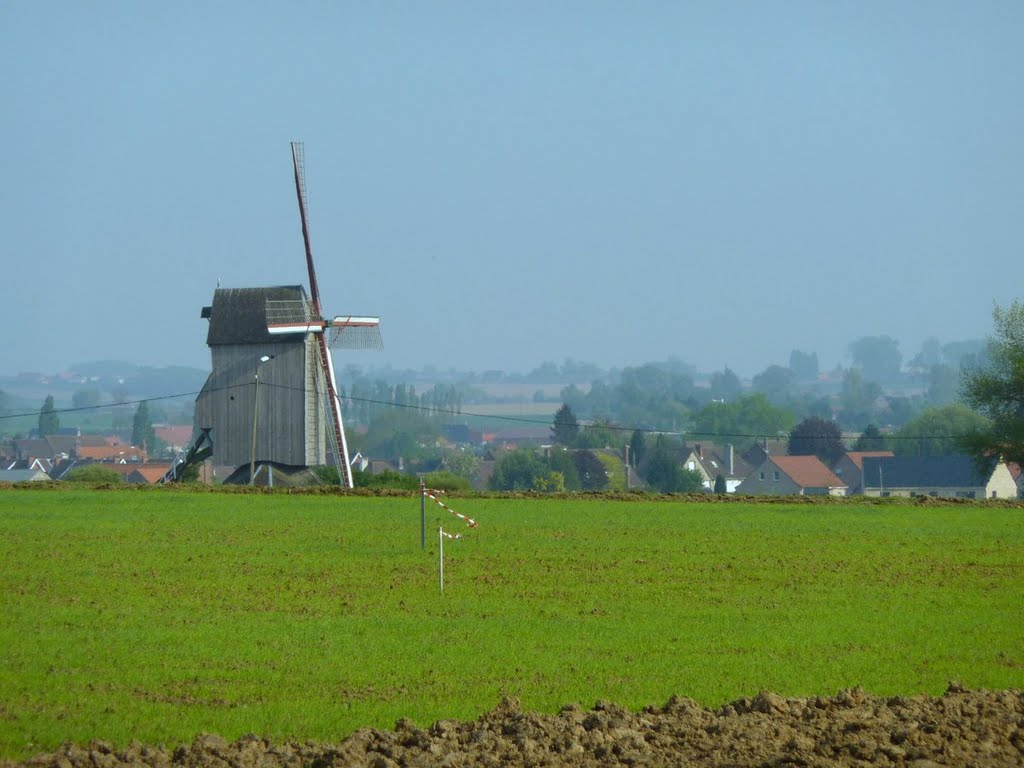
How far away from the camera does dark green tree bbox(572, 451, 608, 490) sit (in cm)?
10050

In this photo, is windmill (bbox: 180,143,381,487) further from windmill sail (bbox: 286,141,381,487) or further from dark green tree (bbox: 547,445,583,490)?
dark green tree (bbox: 547,445,583,490)

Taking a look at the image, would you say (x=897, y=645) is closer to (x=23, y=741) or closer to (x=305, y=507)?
(x=23, y=741)

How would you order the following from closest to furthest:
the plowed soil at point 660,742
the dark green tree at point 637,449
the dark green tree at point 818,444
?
the plowed soil at point 660,742 < the dark green tree at point 818,444 < the dark green tree at point 637,449

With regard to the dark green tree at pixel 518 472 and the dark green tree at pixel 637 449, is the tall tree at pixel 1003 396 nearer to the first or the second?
the dark green tree at pixel 518 472

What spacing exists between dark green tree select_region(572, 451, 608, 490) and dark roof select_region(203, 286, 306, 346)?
4974 centimetres

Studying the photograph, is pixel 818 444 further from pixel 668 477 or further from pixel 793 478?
pixel 668 477

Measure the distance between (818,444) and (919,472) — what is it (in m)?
23.1

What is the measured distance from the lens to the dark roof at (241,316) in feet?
174

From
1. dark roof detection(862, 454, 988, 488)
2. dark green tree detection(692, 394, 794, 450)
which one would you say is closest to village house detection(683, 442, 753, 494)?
dark green tree detection(692, 394, 794, 450)

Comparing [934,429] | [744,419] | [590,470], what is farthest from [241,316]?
[744,419]

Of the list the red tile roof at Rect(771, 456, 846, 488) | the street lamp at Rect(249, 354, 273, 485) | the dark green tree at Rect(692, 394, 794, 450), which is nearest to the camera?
the street lamp at Rect(249, 354, 273, 485)

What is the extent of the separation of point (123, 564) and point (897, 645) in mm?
13655

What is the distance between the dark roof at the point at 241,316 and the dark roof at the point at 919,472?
49.8 metres

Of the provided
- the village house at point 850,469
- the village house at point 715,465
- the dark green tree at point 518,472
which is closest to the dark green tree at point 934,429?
the village house at point 850,469
